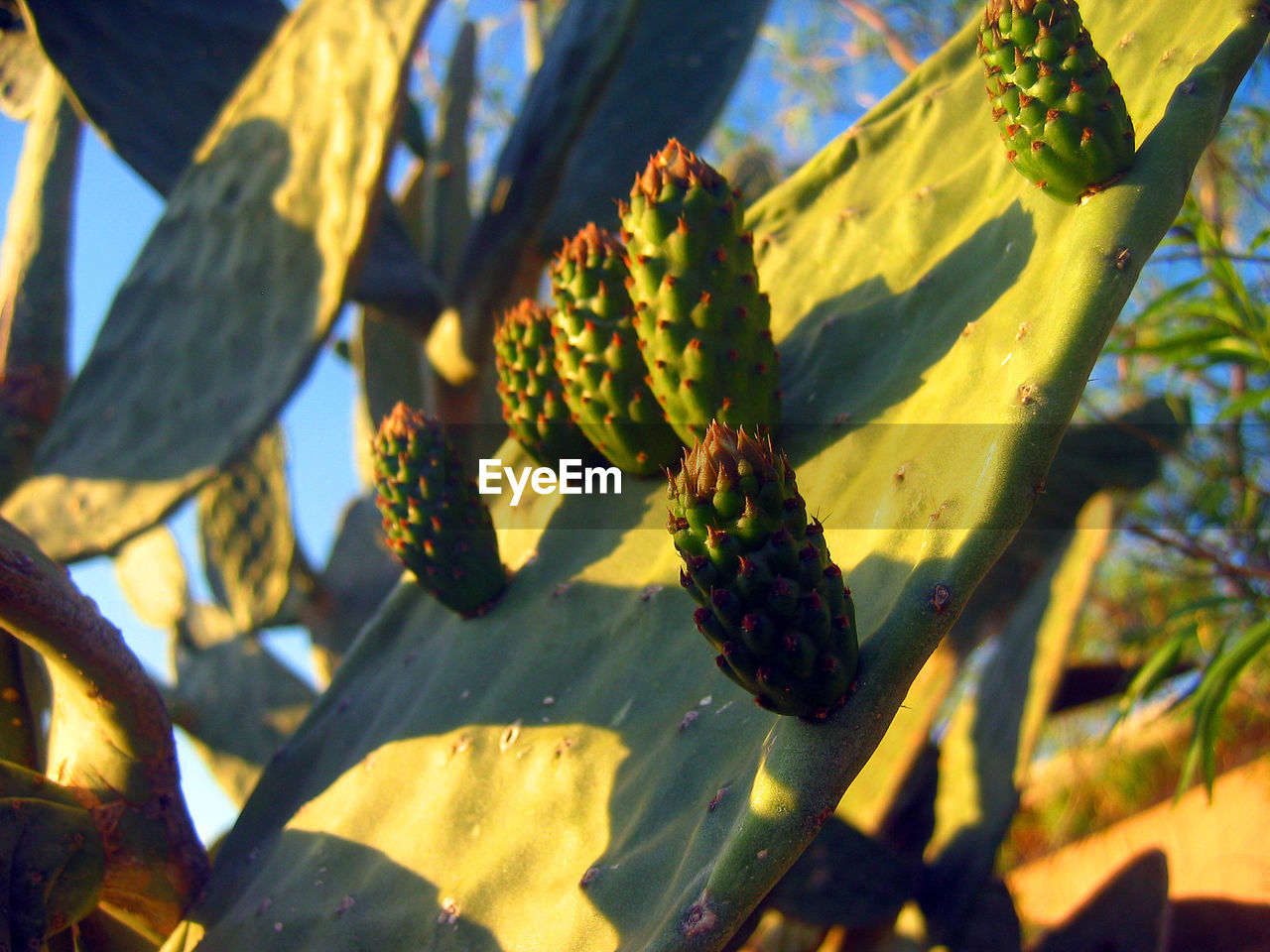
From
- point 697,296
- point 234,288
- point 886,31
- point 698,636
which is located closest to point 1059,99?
point 697,296

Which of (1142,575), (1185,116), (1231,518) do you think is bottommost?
(1142,575)

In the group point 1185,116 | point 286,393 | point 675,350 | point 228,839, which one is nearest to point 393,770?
point 228,839

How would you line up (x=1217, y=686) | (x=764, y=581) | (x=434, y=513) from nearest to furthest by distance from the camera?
1. (x=764, y=581)
2. (x=434, y=513)
3. (x=1217, y=686)

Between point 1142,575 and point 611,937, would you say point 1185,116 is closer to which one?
point 611,937

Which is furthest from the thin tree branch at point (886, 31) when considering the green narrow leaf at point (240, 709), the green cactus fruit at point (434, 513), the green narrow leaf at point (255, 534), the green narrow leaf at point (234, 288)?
the green cactus fruit at point (434, 513)

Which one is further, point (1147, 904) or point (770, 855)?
point (1147, 904)

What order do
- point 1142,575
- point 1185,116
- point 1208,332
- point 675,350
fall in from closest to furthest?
point 1185,116, point 675,350, point 1208,332, point 1142,575

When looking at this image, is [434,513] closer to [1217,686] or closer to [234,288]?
[234,288]
